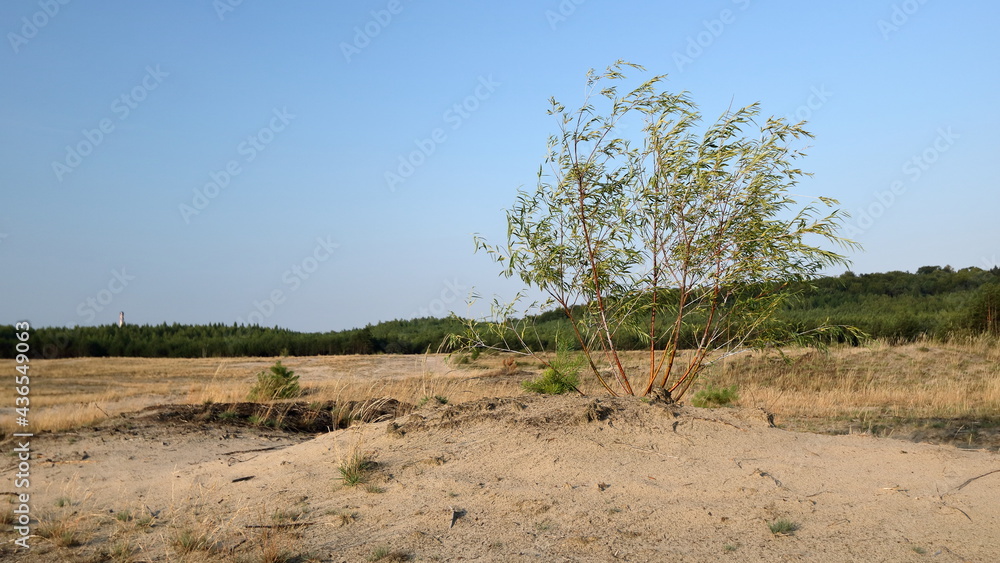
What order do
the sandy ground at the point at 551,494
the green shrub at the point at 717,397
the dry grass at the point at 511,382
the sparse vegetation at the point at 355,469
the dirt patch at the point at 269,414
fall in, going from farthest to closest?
1. the dry grass at the point at 511,382
2. the green shrub at the point at 717,397
3. the dirt patch at the point at 269,414
4. the sparse vegetation at the point at 355,469
5. the sandy ground at the point at 551,494

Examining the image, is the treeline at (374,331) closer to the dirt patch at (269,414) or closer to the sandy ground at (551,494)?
the dirt patch at (269,414)

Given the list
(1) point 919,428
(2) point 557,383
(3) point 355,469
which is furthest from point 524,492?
(1) point 919,428

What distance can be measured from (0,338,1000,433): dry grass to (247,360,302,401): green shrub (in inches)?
14.3

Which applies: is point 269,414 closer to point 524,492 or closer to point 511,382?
point 511,382

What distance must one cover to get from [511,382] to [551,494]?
1051cm

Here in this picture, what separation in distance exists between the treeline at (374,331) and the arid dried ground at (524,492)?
2032 centimetres

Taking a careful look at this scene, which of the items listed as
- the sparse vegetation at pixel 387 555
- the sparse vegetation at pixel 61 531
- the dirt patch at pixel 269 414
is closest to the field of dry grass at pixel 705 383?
the dirt patch at pixel 269 414

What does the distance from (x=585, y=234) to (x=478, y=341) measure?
1.85 metres

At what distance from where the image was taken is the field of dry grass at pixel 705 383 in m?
12.1

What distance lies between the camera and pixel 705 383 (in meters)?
12.2

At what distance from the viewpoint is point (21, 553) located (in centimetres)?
542

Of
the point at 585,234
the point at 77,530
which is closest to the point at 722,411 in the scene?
the point at 585,234

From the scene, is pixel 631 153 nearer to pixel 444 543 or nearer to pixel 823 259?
pixel 823 259

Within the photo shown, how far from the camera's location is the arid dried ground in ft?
16.0
